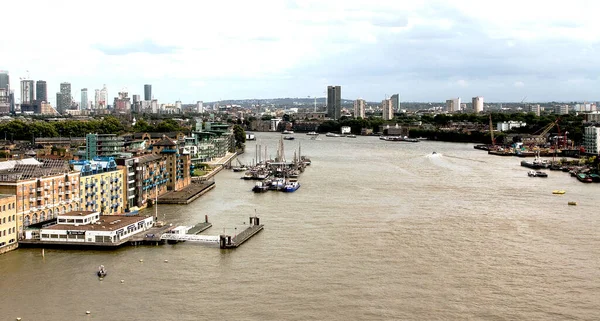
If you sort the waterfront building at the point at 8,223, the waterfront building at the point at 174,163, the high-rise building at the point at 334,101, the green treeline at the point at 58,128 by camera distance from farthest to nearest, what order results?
the high-rise building at the point at 334,101 < the green treeline at the point at 58,128 < the waterfront building at the point at 174,163 < the waterfront building at the point at 8,223

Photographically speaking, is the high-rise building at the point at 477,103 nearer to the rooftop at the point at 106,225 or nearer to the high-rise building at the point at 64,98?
the high-rise building at the point at 64,98

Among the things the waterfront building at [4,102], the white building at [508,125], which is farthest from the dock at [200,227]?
the waterfront building at [4,102]

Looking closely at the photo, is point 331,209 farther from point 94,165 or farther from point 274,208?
point 94,165

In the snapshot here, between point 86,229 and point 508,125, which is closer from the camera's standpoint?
point 86,229

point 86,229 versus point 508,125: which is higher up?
point 508,125

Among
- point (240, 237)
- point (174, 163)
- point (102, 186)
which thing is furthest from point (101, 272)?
point (174, 163)

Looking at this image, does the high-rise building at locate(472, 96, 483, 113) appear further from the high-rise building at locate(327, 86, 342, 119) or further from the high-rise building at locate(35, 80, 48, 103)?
the high-rise building at locate(35, 80, 48, 103)

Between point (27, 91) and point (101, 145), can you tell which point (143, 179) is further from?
point (27, 91)
